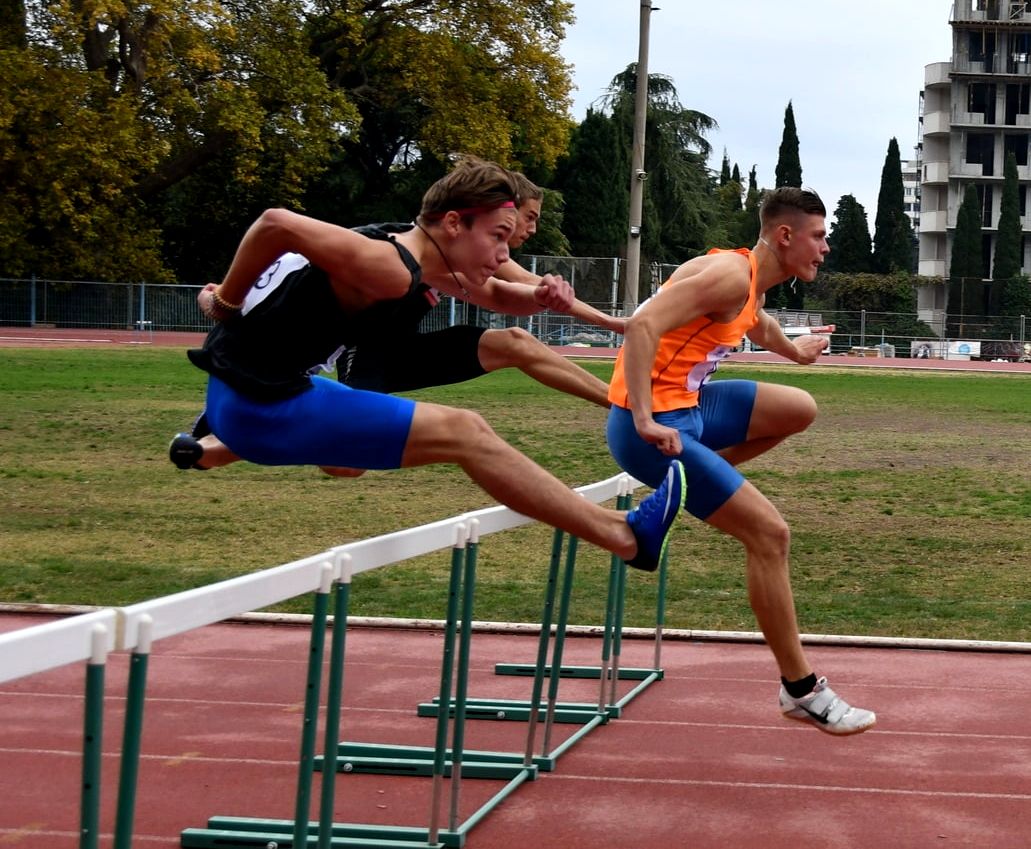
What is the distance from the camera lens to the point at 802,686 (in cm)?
546

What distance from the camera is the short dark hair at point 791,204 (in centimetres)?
578

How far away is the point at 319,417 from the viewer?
195 inches

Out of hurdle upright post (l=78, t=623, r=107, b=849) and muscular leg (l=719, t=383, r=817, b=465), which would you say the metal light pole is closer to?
muscular leg (l=719, t=383, r=817, b=465)

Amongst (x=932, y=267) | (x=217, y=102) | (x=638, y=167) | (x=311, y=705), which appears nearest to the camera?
(x=311, y=705)

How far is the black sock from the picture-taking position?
5.46 meters

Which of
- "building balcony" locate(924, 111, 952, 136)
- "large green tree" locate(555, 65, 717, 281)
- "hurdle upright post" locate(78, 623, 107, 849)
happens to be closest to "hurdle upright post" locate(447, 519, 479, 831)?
"hurdle upright post" locate(78, 623, 107, 849)

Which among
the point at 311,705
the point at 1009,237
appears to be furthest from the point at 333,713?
the point at 1009,237

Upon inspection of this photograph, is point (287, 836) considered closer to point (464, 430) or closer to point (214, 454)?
point (464, 430)

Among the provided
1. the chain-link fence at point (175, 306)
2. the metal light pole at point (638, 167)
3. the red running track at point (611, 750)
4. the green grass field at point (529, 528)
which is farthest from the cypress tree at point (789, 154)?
the red running track at point (611, 750)

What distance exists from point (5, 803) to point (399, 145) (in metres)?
48.7

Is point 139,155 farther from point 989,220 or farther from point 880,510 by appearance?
point 989,220

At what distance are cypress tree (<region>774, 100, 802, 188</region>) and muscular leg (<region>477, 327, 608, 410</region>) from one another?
79203mm

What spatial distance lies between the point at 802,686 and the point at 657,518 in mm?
864

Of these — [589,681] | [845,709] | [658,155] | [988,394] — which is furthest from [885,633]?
[658,155]
